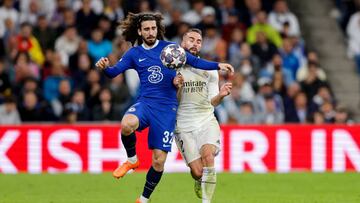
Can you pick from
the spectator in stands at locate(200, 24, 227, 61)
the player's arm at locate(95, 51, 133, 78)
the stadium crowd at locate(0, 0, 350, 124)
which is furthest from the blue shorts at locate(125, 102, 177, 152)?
the spectator in stands at locate(200, 24, 227, 61)

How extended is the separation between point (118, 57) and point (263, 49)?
11.0 ft

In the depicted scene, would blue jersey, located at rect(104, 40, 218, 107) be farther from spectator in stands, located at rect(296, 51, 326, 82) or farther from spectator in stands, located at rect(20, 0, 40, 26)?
spectator in stands, located at rect(296, 51, 326, 82)

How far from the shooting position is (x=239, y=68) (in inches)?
875

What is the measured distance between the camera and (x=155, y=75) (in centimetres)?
1248

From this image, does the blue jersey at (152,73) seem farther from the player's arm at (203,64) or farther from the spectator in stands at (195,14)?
the spectator in stands at (195,14)

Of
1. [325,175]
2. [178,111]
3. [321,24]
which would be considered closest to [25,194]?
[178,111]

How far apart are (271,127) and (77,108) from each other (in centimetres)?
397

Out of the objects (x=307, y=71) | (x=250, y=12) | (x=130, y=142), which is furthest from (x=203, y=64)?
(x=250, y=12)

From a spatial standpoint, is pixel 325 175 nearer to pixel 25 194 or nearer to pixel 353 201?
pixel 353 201

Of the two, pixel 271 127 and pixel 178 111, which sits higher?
pixel 178 111

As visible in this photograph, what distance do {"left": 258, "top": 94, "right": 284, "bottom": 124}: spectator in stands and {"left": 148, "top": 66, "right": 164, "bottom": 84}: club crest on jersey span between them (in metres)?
8.75

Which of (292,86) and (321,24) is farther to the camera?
(321,24)

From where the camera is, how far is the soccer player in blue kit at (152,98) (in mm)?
12320

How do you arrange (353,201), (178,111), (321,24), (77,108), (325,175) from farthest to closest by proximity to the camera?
(321,24) < (77,108) < (325,175) < (353,201) < (178,111)
